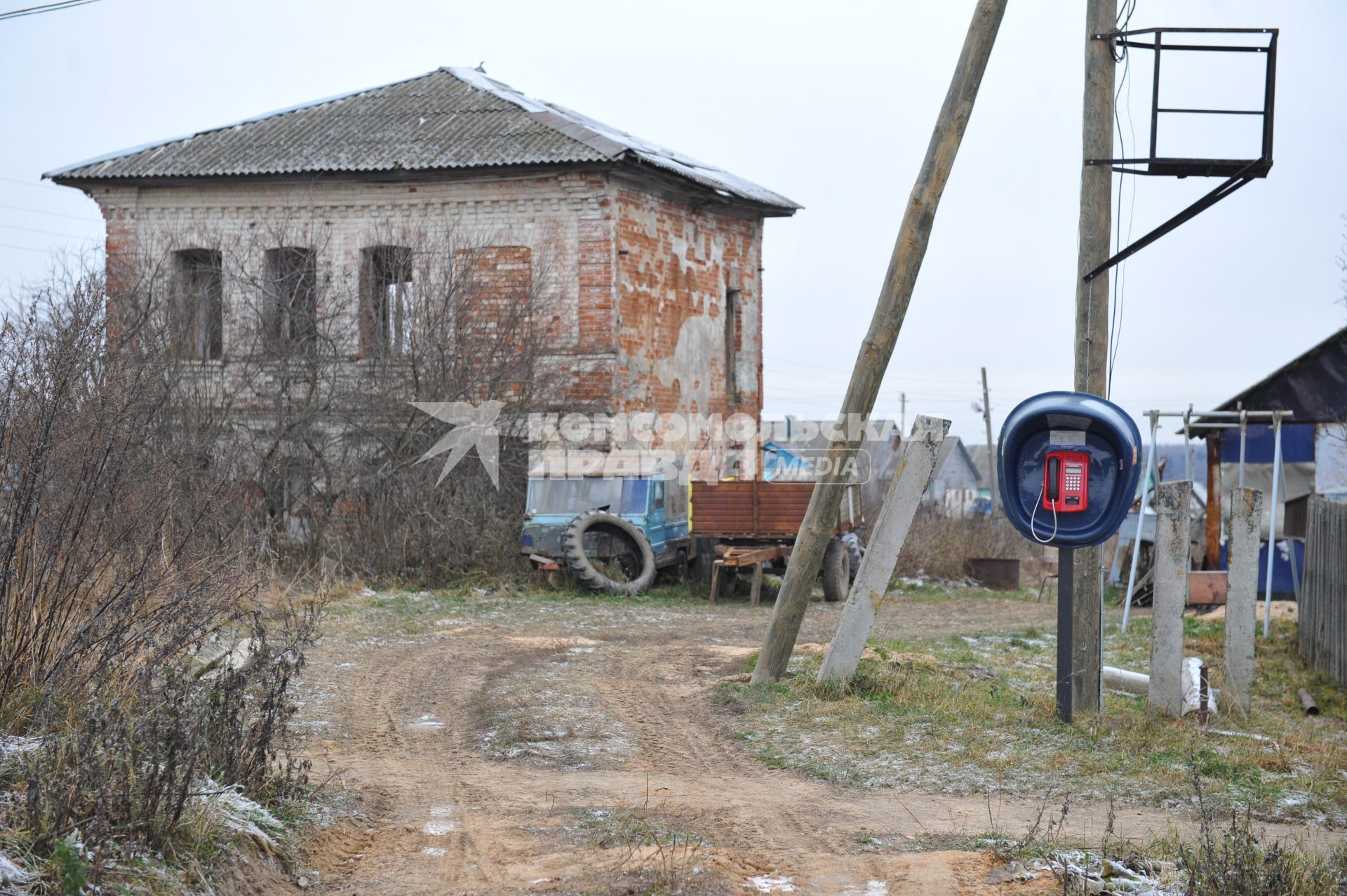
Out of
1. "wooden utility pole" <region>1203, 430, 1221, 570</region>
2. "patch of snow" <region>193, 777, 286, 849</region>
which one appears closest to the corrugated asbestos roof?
"wooden utility pole" <region>1203, 430, 1221, 570</region>

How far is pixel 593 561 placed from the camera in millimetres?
18109

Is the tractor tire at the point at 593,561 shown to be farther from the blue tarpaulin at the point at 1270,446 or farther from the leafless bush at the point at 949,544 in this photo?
the blue tarpaulin at the point at 1270,446

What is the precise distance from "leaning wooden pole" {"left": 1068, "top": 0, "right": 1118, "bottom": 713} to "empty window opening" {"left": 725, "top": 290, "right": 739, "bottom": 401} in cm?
1642

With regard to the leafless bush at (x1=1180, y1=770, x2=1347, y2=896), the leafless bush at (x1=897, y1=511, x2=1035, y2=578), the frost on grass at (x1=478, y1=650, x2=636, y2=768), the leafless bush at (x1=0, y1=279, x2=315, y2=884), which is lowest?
the leafless bush at (x1=897, y1=511, x2=1035, y2=578)

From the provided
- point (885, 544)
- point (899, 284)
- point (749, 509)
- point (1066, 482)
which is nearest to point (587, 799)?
point (885, 544)

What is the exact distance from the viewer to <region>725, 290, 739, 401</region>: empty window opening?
25.3 m

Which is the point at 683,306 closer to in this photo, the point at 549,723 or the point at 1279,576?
the point at 1279,576

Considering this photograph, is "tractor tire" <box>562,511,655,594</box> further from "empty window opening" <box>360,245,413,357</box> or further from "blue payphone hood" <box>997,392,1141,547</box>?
"blue payphone hood" <box>997,392,1141,547</box>

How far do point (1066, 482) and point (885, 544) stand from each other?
5.14 ft

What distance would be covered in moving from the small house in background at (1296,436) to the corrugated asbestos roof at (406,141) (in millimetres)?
9803

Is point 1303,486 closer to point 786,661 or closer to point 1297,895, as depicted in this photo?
point 786,661

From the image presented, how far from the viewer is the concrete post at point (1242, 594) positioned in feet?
30.2

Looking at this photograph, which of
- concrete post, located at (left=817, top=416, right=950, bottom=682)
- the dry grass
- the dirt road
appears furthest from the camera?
concrete post, located at (left=817, top=416, right=950, bottom=682)

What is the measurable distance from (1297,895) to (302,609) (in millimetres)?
11732
